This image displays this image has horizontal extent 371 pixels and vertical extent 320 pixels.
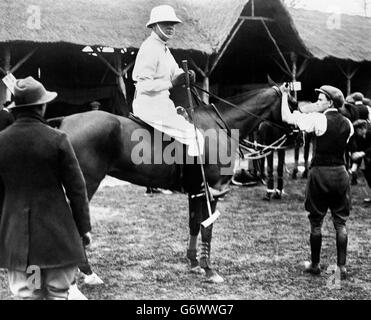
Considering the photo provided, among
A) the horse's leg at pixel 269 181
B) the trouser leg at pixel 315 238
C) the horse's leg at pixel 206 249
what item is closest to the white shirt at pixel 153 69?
the horse's leg at pixel 206 249

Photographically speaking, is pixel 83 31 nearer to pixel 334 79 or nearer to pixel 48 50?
pixel 48 50

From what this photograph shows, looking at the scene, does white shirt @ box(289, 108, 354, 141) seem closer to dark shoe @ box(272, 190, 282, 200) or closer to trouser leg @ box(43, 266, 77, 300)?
trouser leg @ box(43, 266, 77, 300)

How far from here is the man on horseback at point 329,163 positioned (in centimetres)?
Answer: 492

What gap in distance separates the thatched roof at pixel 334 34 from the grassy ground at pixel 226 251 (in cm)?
797

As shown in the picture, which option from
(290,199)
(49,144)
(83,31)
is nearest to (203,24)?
(83,31)

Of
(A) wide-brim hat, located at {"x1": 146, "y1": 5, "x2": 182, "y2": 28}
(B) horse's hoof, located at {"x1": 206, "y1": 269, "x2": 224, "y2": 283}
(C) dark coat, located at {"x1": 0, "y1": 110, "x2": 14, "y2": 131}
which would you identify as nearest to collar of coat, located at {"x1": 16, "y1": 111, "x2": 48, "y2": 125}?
(C) dark coat, located at {"x1": 0, "y1": 110, "x2": 14, "y2": 131}

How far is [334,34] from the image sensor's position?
A: 60.8 ft

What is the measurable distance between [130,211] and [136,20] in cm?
721

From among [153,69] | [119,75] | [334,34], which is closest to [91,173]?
[153,69]

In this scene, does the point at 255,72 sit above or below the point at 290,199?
above

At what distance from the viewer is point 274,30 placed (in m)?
15.0

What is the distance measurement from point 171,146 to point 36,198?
248 cm

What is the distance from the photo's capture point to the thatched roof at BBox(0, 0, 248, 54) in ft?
39.3

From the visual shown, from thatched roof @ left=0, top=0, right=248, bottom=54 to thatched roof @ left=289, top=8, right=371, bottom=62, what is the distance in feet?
9.33
